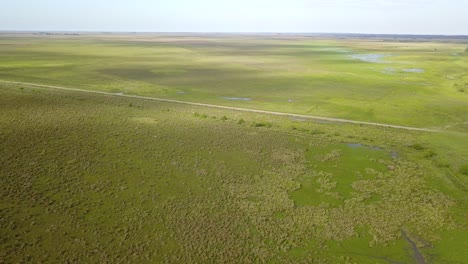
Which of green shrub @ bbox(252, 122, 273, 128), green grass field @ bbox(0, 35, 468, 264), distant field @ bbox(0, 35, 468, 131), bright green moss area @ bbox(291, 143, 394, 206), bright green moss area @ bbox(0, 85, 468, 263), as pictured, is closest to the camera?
bright green moss area @ bbox(0, 85, 468, 263)

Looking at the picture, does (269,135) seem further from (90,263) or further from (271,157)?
(90,263)

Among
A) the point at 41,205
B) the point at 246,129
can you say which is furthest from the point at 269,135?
the point at 41,205

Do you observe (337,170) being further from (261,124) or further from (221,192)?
(261,124)

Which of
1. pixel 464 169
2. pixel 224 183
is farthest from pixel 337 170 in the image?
pixel 464 169

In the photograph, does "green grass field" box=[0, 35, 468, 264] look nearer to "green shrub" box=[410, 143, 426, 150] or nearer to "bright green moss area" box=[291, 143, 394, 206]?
"bright green moss area" box=[291, 143, 394, 206]

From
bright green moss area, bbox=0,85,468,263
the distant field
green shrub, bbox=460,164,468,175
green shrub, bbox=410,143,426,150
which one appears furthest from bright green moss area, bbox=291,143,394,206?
the distant field

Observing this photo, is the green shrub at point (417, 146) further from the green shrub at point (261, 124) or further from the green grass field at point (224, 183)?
the green shrub at point (261, 124)
